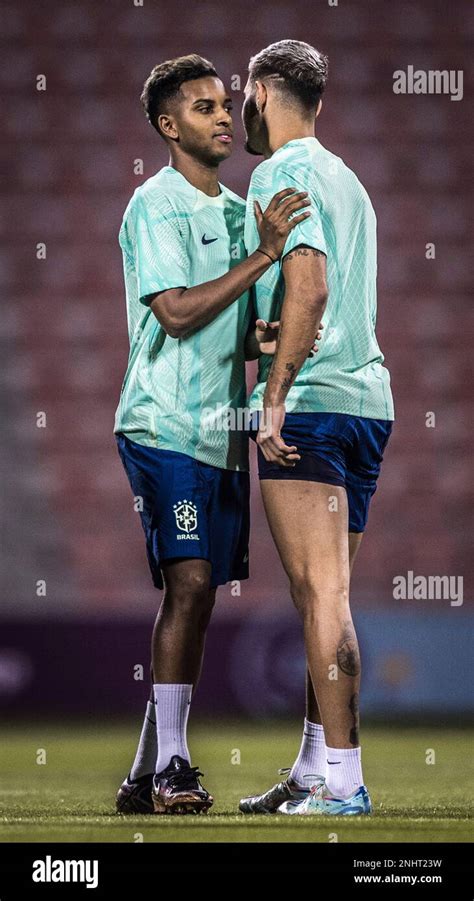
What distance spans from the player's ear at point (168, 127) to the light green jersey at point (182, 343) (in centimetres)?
9

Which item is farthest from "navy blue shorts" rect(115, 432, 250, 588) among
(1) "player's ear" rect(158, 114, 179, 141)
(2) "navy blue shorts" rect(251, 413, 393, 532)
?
(1) "player's ear" rect(158, 114, 179, 141)

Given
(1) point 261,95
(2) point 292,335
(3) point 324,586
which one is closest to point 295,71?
(1) point 261,95

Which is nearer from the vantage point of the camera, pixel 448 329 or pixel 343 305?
pixel 343 305

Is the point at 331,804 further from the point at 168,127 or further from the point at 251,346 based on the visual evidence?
the point at 168,127

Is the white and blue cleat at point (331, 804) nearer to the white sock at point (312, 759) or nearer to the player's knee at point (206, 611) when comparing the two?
the white sock at point (312, 759)

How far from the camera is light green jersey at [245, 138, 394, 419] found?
10.2 feet

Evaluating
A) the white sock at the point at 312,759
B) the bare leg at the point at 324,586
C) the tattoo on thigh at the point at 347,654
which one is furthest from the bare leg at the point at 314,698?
the tattoo on thigh at the point at 347,654

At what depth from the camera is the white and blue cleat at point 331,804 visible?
2.96 metres

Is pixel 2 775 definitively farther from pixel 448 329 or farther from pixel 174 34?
pixel 174 34

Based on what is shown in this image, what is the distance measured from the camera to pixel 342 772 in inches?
116

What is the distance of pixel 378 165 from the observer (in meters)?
7.08
